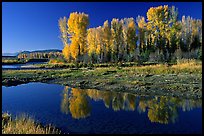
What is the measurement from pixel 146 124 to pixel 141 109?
2.68 m

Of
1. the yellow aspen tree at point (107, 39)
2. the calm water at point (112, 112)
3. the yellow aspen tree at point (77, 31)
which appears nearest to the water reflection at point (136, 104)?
the calm water at point (112, 112)

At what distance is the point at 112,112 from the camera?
1241cm

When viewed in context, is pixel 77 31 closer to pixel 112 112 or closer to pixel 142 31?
pixel 142 31

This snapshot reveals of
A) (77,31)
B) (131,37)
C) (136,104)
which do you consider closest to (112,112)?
(136,104)

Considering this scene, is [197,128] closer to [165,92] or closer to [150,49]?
[165,92]

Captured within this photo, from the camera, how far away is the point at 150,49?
159 ft

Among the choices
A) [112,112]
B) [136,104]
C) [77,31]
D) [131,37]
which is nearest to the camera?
[112,112]

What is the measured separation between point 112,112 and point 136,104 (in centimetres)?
209

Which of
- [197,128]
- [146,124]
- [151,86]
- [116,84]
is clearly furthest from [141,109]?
[116,84]

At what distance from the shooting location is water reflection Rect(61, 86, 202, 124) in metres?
11.9

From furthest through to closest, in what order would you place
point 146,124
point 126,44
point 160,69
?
point 126,44 < point 160,69 < point 146,124

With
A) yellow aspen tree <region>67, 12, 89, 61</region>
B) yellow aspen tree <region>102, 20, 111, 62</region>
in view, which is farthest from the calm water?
yellow aspen tree <region>102, 20, 111, 62</region>

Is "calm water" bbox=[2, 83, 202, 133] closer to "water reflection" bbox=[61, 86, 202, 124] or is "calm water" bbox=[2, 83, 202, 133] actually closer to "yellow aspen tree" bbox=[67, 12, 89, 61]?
"water reflection" bbox=[61, 86, 202, 124]

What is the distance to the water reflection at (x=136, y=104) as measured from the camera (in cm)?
1185
